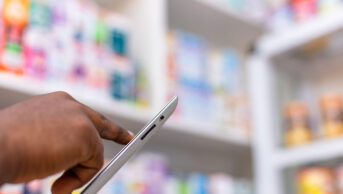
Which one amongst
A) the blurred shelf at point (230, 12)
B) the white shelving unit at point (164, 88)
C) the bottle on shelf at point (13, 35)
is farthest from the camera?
the blurred shelf at point (230, 12)

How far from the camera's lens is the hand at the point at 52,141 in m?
0.41

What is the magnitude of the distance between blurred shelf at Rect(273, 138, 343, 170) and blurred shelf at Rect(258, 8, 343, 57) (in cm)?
34

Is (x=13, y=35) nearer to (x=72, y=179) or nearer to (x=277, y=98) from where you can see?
(x=72, y=179)

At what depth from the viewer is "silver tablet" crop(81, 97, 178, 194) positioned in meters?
0.47

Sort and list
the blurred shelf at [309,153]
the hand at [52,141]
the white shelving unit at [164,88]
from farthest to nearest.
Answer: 1. the blurred shelf at [309,153]
2. the white shelving unit at [164,88]
3. the hand at [52,141]

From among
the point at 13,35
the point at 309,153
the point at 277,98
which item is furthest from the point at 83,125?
the point at 277,98

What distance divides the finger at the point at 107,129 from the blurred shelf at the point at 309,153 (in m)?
1.11

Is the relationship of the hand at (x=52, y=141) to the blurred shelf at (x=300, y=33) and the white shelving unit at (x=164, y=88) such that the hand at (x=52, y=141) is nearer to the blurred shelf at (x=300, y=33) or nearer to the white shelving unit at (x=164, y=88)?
the white shelving unit at (x=164, y=88)

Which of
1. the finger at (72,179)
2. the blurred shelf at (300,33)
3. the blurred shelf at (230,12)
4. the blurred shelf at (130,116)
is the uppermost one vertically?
the blurred shelf at (230,12)

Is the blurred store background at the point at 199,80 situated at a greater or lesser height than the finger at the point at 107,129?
greater

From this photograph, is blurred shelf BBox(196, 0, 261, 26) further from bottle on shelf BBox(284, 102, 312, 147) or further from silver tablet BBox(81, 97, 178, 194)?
silver tablet BBox(81, 97, 178, 194)

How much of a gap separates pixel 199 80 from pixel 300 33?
0.37 m

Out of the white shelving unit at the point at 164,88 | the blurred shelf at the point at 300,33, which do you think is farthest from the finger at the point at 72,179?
the blurred shelf at the point at 300,33

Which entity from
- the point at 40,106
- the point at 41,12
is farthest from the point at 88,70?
the point at 40,106
